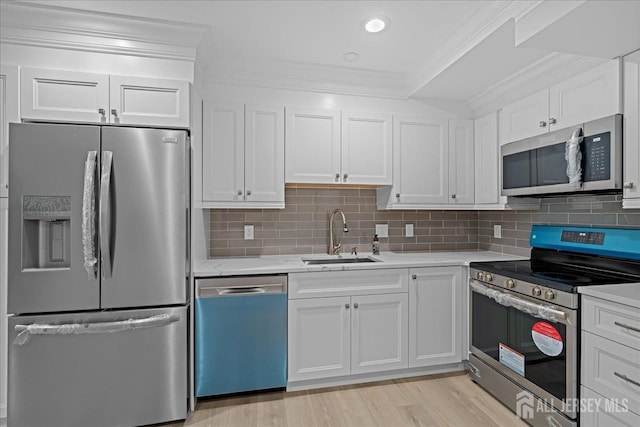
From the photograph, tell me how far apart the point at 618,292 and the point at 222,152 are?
2.47 m

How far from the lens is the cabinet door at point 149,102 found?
82.7 inches

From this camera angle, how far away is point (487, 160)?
300cm

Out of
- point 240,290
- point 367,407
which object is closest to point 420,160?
point 240,290

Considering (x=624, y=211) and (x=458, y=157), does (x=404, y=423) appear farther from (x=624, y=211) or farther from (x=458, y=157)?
(x=458, y=157)

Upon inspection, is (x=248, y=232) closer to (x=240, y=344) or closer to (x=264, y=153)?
(x=264, y=153)

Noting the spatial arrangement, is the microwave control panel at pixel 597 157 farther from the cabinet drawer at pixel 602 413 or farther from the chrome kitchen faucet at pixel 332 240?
the chrome kitchen faucet at pixel 332 240

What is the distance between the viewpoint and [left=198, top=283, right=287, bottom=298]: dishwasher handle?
2.33m

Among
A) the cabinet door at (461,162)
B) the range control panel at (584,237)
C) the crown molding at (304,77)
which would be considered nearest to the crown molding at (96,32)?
the crown molding at (304,77)

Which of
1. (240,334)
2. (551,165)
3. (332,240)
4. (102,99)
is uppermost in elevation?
(102,99)

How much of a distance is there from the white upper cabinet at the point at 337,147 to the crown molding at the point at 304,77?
0.20 metres

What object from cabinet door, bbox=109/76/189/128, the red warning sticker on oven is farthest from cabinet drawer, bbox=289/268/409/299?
cabinet door, bbox=109/76/189/128

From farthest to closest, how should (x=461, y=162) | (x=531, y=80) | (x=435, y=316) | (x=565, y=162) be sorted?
(x=461, y=162) → (x=435, y=316) → (x=531, y=80) → (x=565, y=162)

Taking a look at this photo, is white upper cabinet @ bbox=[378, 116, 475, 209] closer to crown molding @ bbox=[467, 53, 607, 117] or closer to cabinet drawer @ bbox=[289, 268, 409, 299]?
crown molding @ bbox=[467, 53, 607, 117]

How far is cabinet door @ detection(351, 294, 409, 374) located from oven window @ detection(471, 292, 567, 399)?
20.1 inches
